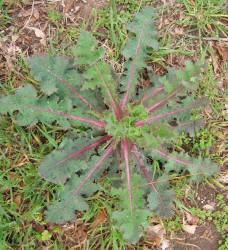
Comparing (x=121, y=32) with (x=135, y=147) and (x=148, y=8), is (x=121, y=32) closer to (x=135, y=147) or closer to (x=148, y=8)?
(x=148, y=8)

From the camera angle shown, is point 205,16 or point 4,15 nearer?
point 4,15

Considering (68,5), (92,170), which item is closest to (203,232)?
(92,170)

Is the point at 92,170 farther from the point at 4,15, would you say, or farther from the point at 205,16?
the point at 205,16

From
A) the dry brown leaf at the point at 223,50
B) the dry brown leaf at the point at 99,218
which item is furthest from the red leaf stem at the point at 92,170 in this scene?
the dry brown leaf at the point at 223,50

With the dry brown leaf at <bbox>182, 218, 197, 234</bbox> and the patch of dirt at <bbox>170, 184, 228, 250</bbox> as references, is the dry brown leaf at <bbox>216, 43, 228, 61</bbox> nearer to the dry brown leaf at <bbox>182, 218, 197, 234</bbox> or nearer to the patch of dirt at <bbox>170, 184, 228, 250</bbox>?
the patch of dirt at <bbox>170, 184, 228, 250</bbox>

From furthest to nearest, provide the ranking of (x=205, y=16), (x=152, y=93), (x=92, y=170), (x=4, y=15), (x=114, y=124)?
(x=205, y=16) < (x=4, y=15) < (x=152, y=93) < (x=92, y=170) < (x=114, y=124)

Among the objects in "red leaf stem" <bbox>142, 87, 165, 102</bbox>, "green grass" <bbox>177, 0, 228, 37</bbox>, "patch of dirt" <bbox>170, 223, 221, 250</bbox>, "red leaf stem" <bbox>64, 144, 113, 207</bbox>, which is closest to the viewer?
"red leaf stem" <bbox>64, 144, 113, 207</bbox>

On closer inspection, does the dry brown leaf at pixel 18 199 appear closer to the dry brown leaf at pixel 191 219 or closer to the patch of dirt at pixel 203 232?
the patch of dirt at pixel 203 232

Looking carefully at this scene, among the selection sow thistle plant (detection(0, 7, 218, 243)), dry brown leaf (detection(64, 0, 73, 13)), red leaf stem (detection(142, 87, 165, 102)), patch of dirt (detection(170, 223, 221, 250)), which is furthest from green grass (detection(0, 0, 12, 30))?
patch of dirt (detection(170, 223, 221, 250))

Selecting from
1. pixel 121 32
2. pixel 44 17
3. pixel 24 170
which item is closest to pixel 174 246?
pixel 24 170
